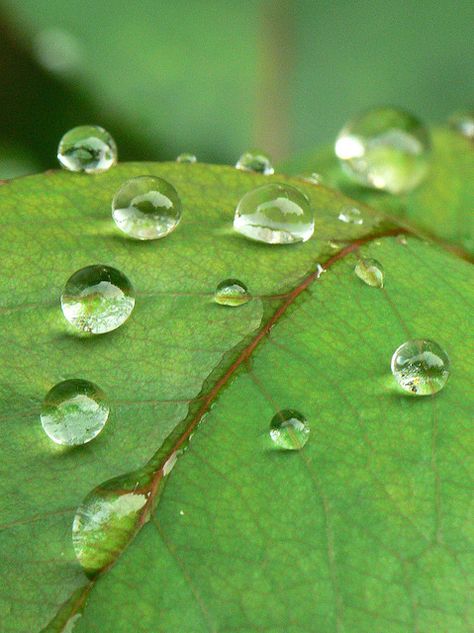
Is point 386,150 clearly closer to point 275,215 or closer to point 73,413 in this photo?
point 275,215

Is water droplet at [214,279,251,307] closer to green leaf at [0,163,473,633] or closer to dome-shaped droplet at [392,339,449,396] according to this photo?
green leaf at [0,163,473,633]

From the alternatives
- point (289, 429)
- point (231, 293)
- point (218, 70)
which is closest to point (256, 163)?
point (231, 293)

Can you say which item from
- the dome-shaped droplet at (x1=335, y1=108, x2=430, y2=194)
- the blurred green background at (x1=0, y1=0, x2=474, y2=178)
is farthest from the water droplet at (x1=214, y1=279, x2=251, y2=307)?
the blurred green background at (x1=0, y1=0, x2=474, y2=178)

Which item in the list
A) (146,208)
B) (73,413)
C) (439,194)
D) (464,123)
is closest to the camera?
(73,413)

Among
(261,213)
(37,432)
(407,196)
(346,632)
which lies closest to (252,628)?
(346,632)

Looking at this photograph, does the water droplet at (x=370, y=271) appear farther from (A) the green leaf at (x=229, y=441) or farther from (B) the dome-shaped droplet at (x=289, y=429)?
(B) the dome-shaped droplet at (x=289, y=429)

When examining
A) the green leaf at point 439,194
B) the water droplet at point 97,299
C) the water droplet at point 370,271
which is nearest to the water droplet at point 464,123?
the green leaf at point 439,194
